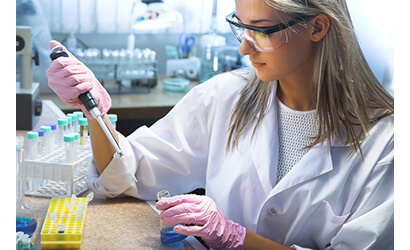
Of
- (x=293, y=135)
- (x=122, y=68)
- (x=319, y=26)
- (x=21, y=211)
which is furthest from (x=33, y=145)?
(x=122, y=68)

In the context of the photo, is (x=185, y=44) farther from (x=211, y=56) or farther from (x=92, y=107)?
(x=92, y=107)

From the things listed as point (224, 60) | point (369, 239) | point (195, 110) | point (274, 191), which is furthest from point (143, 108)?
point (369, 239)

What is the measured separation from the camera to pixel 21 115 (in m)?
2.10

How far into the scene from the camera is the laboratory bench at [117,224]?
1201 mm

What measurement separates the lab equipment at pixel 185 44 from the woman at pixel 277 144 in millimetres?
2460

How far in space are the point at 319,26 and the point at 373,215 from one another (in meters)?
0.58

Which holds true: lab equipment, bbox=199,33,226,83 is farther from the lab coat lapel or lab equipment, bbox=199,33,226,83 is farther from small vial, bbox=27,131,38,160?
small vial, bbox=27,131,38,160

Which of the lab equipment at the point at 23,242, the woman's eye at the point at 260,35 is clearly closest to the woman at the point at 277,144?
the woman's eye at the point at 260,35

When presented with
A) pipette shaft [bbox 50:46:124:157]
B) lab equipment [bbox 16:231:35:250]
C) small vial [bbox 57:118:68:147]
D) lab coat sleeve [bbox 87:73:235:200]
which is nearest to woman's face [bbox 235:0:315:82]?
lab coat sleeve [bbox 87:73:235:200]

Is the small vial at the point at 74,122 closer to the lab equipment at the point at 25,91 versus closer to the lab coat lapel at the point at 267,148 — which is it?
the lab equipment at the point at 25,91

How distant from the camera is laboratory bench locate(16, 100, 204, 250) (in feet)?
3.94

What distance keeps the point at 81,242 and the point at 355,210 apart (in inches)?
32.2

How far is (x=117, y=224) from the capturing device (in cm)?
131

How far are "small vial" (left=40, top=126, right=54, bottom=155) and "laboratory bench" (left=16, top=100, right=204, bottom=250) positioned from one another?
17 centimetres
